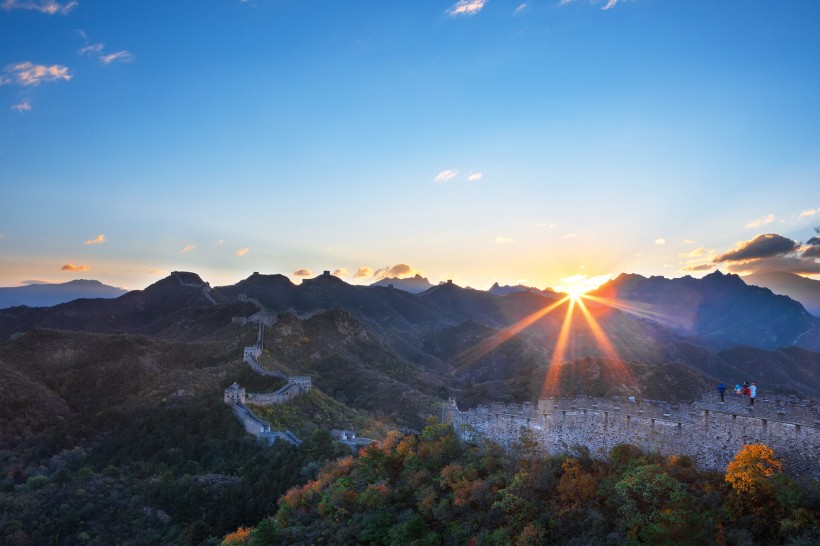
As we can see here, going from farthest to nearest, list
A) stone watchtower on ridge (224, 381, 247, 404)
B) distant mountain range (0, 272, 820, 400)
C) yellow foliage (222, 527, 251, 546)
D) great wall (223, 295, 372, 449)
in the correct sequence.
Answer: distant mountain range (0, 272, 820, 400) → stone watchtower on ridge (224, 381, 247, 404) → great wall (223, 295, 372, 449) → yellow foliage (222, 527, 251, 546)

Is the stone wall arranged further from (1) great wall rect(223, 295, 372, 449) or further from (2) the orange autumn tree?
(1) great wall rect(223, 295, 372, 449)

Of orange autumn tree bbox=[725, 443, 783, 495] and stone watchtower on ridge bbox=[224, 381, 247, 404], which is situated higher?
orange autumn tree bbox=[725, 443, 783, 495]

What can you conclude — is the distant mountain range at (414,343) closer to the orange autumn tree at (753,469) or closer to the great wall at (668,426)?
the great wall at (668,426)

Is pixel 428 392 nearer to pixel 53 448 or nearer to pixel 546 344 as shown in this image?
pixel 53 448

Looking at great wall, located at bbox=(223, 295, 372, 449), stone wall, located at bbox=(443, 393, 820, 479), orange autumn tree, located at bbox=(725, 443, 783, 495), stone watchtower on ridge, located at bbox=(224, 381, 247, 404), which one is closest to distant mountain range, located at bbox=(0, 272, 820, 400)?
great wall, located at bbox=(223, 295, 372, 449)

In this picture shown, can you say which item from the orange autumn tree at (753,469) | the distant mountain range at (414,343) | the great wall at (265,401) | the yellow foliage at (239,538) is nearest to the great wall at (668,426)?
the orange autumn tree at (753,469)

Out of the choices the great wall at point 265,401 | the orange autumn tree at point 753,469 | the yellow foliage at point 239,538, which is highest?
the orange autumn tree at point 753,469
